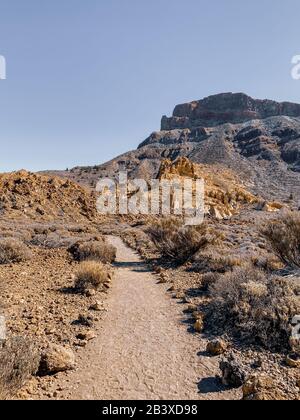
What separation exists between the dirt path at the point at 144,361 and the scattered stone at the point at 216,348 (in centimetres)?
21

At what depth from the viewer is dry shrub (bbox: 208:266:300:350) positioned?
18.4ft

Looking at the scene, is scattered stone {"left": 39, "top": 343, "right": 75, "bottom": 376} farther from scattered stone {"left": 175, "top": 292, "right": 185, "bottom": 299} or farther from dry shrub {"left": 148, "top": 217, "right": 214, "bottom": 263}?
dry shrub {"left": 148, "top": 217, "right": 214, "bottom": 263}

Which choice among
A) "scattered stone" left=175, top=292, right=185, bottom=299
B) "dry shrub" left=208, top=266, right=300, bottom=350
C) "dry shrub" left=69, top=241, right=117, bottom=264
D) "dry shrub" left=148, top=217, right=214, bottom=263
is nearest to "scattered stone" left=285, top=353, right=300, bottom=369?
"dry shrub" left=208, top=266, right=300, bottom=350

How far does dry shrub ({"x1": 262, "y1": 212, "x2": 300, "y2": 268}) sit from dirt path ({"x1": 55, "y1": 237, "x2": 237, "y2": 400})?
156 inches

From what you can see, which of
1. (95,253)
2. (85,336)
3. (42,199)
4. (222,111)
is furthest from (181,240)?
(222,111)

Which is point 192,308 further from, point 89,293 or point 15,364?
point 15,364

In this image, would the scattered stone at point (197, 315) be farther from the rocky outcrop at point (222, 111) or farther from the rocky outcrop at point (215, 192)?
the rocky outcrop at point (222, 111)

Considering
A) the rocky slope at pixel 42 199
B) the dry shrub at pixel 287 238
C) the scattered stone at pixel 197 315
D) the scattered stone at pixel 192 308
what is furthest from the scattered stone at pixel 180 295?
the rocky slope at pixel 42 199

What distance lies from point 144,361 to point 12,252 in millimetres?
8310

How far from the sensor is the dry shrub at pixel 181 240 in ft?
44.6

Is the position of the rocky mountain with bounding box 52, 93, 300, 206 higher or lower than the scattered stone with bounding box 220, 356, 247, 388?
higher

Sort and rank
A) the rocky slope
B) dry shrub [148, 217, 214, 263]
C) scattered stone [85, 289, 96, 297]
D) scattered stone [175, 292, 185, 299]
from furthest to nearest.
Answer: the rocky slope
dry shrub [148, 217, 214, 263]
scattered stone [175, 292, 185, 299]
scattered stone [85, 289, 96, 297]

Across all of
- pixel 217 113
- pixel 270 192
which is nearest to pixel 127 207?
pixel 270 192
